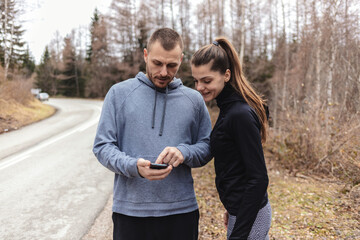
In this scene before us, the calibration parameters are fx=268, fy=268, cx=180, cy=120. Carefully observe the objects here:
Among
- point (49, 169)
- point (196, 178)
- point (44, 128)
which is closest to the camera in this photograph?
point (49, 169)

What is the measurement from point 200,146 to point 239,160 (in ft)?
1.14

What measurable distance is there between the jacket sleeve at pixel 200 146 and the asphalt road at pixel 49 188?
2529 millimetres

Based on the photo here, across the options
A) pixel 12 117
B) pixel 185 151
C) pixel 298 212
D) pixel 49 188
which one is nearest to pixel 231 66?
pixel 185 151

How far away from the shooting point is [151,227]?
192 cm

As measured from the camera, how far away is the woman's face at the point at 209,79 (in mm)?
1891

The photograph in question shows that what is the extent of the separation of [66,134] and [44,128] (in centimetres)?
219

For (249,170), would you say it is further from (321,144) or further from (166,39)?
(321,144)

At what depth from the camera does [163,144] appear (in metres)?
1.92

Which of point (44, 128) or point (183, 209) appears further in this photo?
point (44, 128)

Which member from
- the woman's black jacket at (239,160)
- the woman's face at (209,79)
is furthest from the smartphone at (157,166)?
the woman's face at (209,79)

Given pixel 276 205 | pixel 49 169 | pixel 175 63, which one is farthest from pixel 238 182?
pixel 49 169

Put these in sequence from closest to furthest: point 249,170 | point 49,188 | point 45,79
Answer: point 249,170, point 49,188, point 45,79

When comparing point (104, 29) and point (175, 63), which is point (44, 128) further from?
point (104, 29)

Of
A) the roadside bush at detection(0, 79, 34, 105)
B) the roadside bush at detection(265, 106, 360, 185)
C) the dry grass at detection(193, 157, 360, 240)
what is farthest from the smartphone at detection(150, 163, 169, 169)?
the roadside bush at detection(0, 79, 34, 105)
